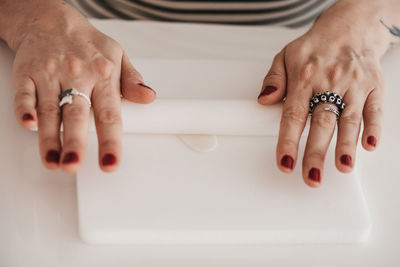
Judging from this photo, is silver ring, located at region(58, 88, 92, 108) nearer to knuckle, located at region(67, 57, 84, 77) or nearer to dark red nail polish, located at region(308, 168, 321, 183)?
knuckle, located at region(67, 57, 84, 77)

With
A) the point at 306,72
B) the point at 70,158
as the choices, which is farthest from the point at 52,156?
the point at 306,72

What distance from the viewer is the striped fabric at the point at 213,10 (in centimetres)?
128

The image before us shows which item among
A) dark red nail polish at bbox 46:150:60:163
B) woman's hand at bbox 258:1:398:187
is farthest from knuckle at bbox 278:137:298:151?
dark red nail polish at bbox 46:150:60:163

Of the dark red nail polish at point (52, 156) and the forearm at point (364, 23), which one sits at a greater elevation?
the forearm at point (364, 23)

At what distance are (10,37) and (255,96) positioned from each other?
463 mm

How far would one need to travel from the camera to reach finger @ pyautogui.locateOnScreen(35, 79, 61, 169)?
69 centimetres

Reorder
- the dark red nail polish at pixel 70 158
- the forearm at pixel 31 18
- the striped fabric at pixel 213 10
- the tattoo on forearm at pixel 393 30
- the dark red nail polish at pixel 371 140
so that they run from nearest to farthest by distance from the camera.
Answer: the dark red nail polish at pixel 70 158
the dark red nail polish at pixel 371 140
the forearm at pixel 31 18
the tattoo on forearm at pixel 393 30
the striped fabric at pixel 213 10

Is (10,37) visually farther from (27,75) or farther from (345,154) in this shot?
(345,154)

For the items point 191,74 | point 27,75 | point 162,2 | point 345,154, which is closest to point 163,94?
point 191,74

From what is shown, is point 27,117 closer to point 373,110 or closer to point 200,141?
point 200,141

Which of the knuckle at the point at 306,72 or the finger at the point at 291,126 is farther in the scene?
the knuckle at the point at 306,72

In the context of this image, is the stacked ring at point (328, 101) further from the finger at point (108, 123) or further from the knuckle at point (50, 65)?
the knuckle at point (50, 65)

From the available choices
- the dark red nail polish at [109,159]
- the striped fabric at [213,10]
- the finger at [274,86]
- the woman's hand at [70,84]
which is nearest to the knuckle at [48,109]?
the woman's hand at [70,84]

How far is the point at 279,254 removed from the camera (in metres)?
0.71
